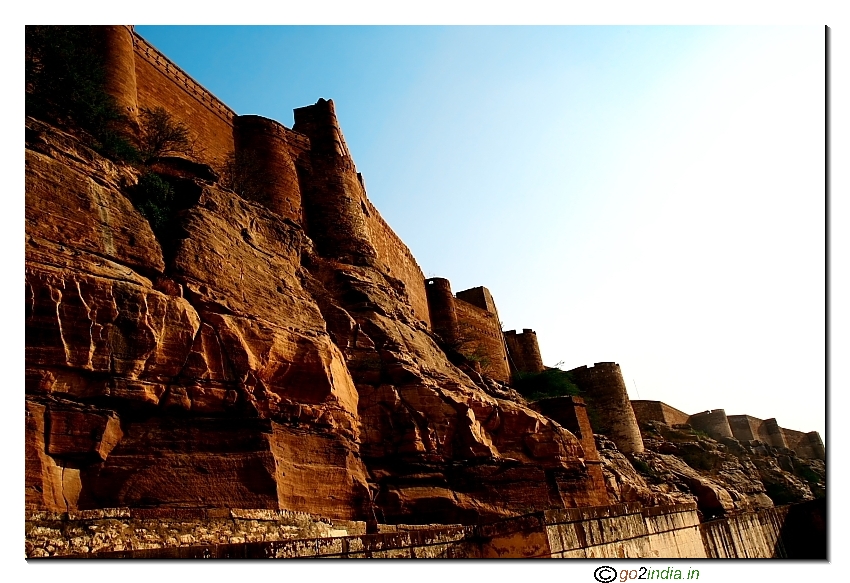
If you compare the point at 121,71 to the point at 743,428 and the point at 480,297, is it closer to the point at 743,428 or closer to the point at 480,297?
the point at 480,297

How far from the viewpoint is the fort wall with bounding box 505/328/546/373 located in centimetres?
2816

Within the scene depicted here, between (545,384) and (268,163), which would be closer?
(268,163)

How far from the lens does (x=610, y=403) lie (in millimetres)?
25844

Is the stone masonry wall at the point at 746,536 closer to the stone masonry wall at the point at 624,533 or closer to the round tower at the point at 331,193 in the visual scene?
the stone masonry wall at the point at 624,533

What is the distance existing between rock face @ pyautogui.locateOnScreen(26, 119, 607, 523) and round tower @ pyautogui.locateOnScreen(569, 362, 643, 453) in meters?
13.2

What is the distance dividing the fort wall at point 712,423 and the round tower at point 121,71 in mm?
30954

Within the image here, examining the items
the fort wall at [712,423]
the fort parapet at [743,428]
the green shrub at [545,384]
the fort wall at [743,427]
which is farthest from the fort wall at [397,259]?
the fort wall at [743,427]

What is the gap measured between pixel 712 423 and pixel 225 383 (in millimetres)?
33328

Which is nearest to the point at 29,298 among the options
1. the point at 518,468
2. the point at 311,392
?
the point at 311,392

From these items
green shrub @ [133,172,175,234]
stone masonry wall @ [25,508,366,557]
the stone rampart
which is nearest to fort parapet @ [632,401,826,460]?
the stone rampart

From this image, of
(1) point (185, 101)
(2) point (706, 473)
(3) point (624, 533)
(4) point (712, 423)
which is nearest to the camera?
(3) point (624, 533)

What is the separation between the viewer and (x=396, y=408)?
10.5 meters

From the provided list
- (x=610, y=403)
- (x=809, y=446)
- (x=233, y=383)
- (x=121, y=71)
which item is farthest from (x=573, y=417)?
(x=809, y=446)

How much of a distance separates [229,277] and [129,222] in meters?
1.34
